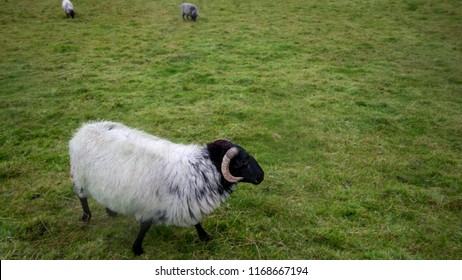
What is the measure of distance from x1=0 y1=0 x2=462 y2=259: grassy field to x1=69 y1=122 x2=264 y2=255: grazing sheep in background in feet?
2.14

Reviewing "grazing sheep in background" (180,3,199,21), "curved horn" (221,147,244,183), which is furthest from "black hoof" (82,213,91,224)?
"grazing sheep in background" (180,3,199,21)

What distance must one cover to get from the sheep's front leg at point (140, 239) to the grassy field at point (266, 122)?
0.13 metres

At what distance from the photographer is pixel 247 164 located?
4.30 metres

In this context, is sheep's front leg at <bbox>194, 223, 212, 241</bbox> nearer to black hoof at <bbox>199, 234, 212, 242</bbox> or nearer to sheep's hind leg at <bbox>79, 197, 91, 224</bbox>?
black hoof at <bbox>199, 234, 212, 242</bbox>

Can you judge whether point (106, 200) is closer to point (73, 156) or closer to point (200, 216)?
point (73, 156)

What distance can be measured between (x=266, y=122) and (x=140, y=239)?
4.68m

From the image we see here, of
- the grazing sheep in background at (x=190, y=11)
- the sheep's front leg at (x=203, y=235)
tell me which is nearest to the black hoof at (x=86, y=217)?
the sheep's front leg at (x=203, y=235)

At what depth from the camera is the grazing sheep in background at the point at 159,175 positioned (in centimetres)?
418

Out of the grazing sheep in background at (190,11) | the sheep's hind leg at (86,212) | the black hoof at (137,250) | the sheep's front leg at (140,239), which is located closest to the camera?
the sheep's front leg at (140,239)

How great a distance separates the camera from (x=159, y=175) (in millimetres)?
4223

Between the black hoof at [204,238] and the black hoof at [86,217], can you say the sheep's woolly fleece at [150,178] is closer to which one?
the black hoof at [204,238]

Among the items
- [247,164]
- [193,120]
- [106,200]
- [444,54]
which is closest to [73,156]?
[106,200]

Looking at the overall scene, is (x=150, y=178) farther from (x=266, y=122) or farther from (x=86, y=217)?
(x=266, y=122)
